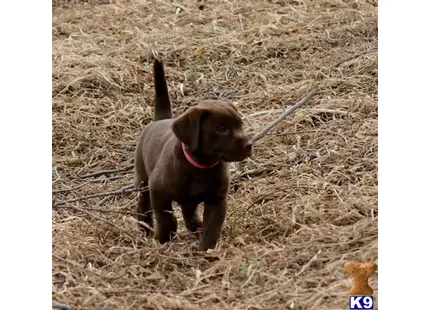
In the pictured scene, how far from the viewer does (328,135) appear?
5340 millimetres

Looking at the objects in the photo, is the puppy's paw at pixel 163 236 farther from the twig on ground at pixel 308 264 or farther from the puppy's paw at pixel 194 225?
the twig on ground at pixel 308 264

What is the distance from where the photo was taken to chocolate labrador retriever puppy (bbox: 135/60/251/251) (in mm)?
4055

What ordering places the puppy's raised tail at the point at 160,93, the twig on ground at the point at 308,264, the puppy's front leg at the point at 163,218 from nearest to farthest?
1. the twig on ground at the point at 308,264
2. the puppy's front leg at the point at 163,218
3. the puppy's raised tail at the point at 160,93

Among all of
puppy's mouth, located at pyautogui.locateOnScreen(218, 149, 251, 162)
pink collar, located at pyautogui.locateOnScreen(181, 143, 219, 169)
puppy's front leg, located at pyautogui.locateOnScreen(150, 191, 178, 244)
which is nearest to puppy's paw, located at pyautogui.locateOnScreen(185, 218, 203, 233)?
puppy's front leg, located at pyautogui.locateOnScreen(150, 191, 178, 244)

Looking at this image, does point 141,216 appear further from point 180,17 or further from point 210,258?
point 180,17

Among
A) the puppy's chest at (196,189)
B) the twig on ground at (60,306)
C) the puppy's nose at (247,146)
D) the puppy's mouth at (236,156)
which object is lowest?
the twig on ground at (60,306)

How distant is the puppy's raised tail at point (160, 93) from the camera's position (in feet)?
15.4

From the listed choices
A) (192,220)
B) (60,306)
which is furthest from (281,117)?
(60,306)

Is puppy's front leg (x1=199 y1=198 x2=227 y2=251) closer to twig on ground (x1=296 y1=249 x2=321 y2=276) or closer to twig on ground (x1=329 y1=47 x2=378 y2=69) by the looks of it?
twig on ground (x1=296 y1=249 x2=321 y2=276)

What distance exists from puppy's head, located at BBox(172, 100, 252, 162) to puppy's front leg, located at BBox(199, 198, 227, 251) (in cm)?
25

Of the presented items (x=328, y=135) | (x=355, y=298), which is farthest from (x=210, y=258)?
(x=328, y=135)

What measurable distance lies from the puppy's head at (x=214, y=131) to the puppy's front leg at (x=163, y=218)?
1.12 feet

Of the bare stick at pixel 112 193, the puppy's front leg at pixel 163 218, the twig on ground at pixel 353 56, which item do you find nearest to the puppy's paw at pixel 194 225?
the puppy's front leg at pixel 163 218

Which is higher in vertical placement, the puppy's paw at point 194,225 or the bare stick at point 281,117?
the bare stick at point 281,117
